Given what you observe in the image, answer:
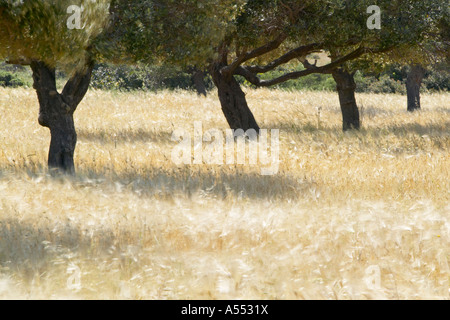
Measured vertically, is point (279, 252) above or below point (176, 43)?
below

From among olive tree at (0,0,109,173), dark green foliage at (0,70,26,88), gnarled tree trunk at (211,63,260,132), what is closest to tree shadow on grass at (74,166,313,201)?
olive tree at (0,0,109,173)

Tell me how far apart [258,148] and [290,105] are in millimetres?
14059

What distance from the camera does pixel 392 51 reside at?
56.3ft

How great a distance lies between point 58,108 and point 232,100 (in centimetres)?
740

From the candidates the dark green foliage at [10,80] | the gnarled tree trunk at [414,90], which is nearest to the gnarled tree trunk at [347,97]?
the gnarled tree trunk at [414,90]

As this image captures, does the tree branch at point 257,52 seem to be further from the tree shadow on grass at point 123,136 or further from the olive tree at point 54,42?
the olive tree at point 54,42

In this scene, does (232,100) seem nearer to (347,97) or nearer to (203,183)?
(347,97)

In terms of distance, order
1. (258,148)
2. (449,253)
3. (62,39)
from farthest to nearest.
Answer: (258,148) → (62,39) → (449,253)

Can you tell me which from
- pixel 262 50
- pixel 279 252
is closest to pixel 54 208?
pixel 279 252

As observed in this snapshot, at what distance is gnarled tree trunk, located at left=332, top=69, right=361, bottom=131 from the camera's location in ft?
67.1

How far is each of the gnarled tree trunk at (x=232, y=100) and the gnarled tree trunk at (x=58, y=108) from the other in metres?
6.54

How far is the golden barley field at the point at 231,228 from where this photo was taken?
514 centimetres

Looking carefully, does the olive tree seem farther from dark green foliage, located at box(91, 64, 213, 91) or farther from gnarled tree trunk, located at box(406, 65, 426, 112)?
dark green foliage, located at box(91, 64, 213, 91)
